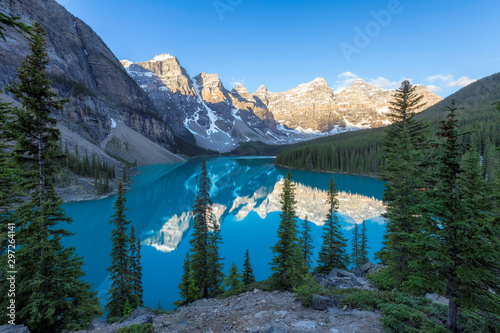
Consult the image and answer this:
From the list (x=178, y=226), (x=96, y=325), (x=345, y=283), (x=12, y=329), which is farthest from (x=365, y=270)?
(x=178, y=226)

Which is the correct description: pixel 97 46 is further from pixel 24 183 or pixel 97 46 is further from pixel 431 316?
pixel 431 316

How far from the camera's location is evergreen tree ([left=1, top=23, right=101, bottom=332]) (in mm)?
A: 9453

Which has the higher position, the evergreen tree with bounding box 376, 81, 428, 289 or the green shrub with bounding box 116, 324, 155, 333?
the evergreen tree with bounding box 376, 81, 428, 289

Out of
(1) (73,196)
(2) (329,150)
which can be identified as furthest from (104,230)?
(2) (329,150)

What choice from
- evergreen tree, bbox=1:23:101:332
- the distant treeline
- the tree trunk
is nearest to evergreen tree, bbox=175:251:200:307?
evergreen tree, bbox=1:23:101:332

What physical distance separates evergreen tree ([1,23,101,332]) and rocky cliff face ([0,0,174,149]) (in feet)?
350

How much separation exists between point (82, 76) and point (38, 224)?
6586 inches

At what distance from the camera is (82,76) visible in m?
136

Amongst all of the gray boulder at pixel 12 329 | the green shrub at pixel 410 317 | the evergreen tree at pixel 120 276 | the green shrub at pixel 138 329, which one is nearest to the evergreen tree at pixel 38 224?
the gray boulder at pixel 12 329

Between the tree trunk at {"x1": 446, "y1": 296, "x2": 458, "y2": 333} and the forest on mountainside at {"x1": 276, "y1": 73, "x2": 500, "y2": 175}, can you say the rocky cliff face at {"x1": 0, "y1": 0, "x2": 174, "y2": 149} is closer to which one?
the forest on mountainside at {"x1": 276, "y1": 73, "x2": 500, "y2": 175}

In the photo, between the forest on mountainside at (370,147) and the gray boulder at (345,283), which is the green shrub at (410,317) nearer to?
the gray boulder at (345,283)

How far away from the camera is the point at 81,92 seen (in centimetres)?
11775

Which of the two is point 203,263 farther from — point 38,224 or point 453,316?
point 453,316

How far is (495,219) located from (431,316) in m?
3.64
